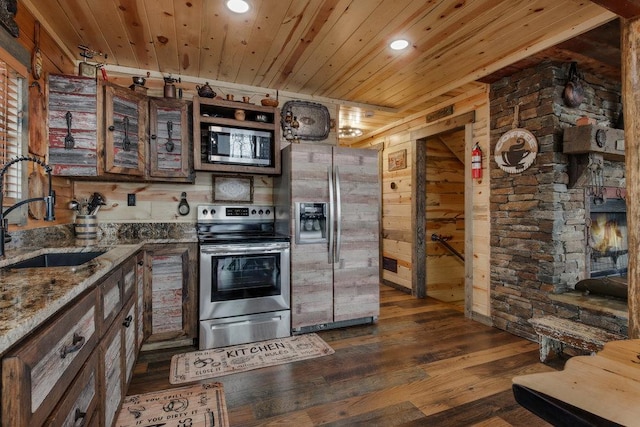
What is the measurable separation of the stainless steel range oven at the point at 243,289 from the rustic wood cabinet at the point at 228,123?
2.25ft

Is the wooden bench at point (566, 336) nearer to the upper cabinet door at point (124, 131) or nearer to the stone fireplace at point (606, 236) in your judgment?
the stone fireplace at point (606, 236)

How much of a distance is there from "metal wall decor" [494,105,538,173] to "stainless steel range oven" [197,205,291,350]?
7.28 ft

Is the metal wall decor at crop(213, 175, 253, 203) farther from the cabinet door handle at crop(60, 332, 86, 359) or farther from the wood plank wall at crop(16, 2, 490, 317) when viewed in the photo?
the cabinet door handle at crop(60, 332, 86, 359)

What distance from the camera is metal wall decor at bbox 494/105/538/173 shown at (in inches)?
113

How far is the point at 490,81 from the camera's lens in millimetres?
3229

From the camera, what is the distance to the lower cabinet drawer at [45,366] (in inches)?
26.8

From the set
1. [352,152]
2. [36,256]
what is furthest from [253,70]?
[36,256]

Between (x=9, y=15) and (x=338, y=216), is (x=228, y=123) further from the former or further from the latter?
(x=9, y=15)

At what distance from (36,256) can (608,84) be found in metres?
4.76

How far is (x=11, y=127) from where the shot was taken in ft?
6.42

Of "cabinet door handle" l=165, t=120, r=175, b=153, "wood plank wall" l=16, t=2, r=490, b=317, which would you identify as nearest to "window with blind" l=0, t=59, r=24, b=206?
"wood plank wall" l=16, t=2, r=490, b=317

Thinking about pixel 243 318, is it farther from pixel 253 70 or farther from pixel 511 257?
pixel 511 257

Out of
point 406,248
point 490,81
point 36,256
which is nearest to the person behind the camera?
point 36,256

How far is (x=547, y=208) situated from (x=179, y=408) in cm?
317
